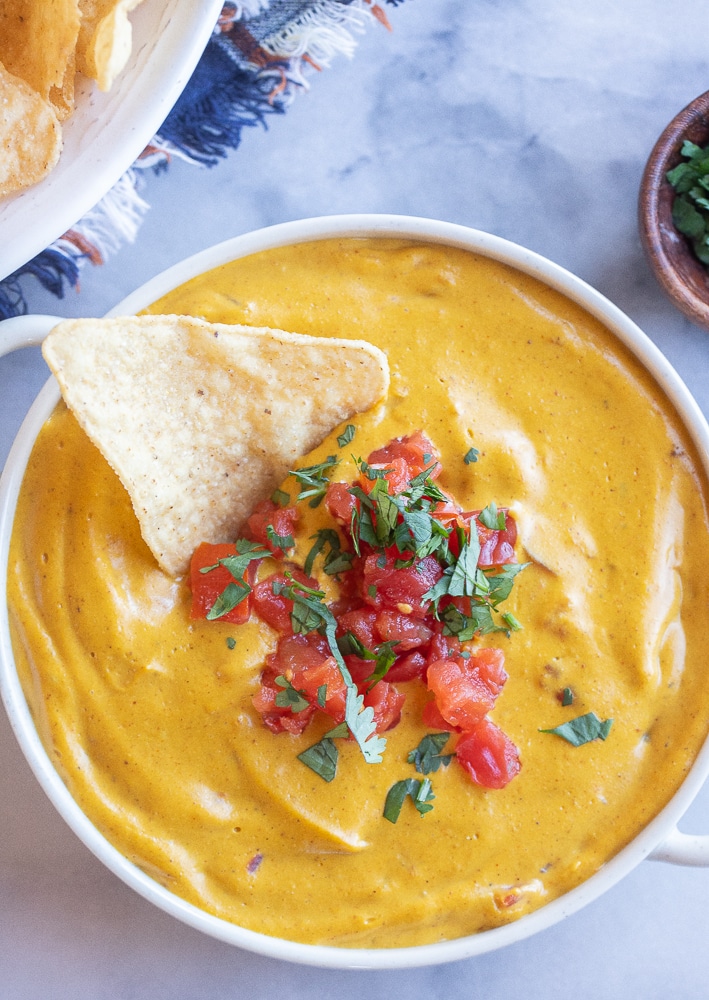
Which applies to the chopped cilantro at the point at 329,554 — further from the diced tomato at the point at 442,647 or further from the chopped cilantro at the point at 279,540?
the diced tomato at the point at 442,647

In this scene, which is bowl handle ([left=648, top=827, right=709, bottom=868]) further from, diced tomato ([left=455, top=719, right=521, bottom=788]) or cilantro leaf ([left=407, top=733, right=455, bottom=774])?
cilantro leaf ([left=407, top=733, right=455, bottom=774])

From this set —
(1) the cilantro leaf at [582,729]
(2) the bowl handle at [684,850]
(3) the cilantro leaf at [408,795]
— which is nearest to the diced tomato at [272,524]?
(3) the cilantro leaf at [408,795]

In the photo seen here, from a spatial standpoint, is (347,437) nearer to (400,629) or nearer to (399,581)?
(399,581)

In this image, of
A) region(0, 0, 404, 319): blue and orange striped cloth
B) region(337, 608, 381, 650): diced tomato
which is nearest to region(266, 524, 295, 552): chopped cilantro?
region(337, 608, 381, 650): diced tomato

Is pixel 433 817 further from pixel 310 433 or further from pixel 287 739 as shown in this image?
pixel 310 433

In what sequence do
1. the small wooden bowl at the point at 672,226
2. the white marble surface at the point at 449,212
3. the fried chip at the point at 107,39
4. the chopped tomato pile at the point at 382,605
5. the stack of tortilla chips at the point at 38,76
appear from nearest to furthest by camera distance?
1. the fried chip at the point at 107,39
2. the stack of tortilla chips at the point at 38,76
3. the chopped tomato pile at the point at 382,605
4. the small wooden bowl at the point at 672,226
5. the white marble surface at the point at 449,212

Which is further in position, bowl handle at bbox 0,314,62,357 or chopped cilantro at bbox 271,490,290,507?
chopped cilantro at bbox 271,490,290,507

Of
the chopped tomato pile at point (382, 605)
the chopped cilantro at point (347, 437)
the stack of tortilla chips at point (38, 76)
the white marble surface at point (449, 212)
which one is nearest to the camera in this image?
the stack of tortilla chips at point (38, 76)
